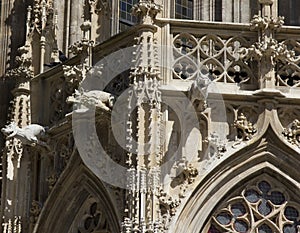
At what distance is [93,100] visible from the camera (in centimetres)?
2288

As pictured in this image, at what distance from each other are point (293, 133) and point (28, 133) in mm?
4426

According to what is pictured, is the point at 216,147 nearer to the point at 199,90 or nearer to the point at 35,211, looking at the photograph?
the point at 199,90

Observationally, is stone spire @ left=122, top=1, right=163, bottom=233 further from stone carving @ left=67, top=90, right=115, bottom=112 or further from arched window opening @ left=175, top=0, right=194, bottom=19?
arched window opening @ left=175, top=0, right=194, bottom=19

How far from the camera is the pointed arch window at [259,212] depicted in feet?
72.5

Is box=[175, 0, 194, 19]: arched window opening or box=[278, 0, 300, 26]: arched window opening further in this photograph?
box=[175, 0, 194, 19]: arched window opening

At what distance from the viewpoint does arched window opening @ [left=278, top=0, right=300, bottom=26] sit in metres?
27.8

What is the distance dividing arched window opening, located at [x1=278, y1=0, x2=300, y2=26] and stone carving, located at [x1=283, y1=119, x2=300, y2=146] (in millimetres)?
5466

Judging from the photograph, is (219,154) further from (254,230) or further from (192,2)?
(192,2)

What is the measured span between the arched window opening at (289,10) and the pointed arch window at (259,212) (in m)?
6.15

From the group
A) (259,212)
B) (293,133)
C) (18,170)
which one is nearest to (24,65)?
(18,170)

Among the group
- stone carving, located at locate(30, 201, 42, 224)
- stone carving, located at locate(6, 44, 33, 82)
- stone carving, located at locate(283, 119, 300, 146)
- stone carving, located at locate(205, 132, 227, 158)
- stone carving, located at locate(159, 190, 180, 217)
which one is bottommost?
stone carving, located at locate(159, 190, 180, 217)

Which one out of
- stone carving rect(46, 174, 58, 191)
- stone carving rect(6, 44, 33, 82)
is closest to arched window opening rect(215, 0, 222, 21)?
stone carving rect(6, 44, 33, 82)

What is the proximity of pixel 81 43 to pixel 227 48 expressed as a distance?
2444mm

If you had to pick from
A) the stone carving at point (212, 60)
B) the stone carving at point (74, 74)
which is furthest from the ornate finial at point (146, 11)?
the stone carving at point (74, 74)
